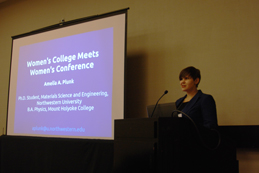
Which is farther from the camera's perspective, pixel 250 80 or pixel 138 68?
pixel 138 68

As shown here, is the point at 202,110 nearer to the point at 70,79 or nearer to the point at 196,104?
the point at 196,104

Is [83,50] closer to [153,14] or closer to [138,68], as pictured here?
[138,68]

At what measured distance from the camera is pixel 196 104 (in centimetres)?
199

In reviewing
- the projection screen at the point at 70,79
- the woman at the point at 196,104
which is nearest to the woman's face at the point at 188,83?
the woman at the point at 196,104

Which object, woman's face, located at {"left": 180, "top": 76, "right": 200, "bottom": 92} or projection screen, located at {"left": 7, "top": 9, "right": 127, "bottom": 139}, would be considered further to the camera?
projection screen, located at {"left": 7, "top": 9, "right": 127, "bottom": 139}

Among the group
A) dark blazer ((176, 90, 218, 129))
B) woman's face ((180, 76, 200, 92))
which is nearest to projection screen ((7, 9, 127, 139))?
woman's face ((180, 76, 200, 92))

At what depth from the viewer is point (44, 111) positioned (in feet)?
11.5

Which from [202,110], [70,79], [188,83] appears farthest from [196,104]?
[70,79]

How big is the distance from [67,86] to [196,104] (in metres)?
1.87

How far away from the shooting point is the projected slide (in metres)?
3.05

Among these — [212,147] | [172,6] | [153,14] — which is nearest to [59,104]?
[153,14]

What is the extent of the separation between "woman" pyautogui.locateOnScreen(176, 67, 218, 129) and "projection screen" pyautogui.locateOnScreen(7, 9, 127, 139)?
0.89m

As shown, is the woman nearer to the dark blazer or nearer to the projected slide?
the dark blazer

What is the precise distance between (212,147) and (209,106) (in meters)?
0.57
